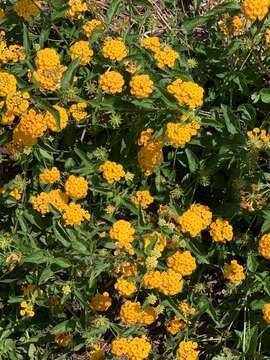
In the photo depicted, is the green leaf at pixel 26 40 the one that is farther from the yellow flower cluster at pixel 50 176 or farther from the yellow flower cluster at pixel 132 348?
the yellow flower cluster at pixel 132 348

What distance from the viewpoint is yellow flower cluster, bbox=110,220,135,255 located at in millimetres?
2990

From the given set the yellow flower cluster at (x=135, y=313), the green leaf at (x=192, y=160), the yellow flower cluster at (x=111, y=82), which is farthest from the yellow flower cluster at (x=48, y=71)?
the yellow flower cluster at (x=135, y=313)

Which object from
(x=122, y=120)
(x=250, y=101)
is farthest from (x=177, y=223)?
(x=250, y=101)

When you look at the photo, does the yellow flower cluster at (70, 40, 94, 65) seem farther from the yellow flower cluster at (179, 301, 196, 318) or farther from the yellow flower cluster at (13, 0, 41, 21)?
the yellow flower cluster at (179, 301, 196, 318)

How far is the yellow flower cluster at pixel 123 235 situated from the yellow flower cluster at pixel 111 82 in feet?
2.29

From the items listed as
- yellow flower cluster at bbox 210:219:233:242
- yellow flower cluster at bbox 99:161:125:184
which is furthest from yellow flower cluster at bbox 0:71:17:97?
yellow flower cluster at bbox 210:219:233:242

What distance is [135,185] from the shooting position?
3.50 m

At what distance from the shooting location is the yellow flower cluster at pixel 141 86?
9.83 feet

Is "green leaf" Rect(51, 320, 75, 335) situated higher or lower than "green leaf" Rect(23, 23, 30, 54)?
lower

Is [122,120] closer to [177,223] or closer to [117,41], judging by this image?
[117,41]

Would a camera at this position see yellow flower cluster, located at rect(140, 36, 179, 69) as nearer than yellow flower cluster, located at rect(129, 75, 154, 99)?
No

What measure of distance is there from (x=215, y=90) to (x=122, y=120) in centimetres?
64

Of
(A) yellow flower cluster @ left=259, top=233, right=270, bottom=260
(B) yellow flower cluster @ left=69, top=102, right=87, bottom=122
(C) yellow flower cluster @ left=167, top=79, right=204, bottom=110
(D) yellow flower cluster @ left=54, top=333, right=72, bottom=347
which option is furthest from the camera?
(D) yellow flower cluster @ left=54, top=333, right=72, bottom=347

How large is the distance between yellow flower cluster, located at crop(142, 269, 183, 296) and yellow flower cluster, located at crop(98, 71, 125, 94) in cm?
98
